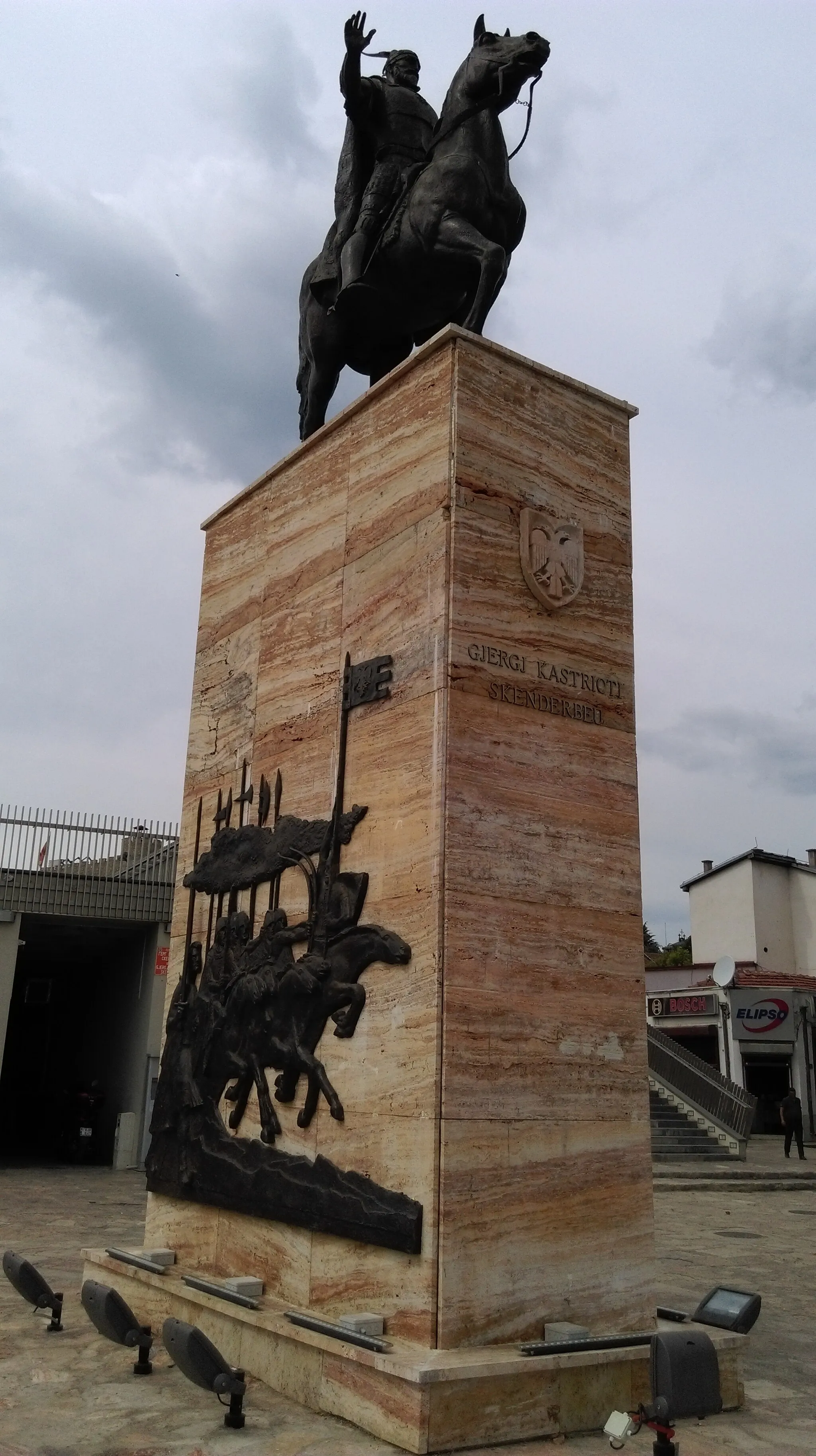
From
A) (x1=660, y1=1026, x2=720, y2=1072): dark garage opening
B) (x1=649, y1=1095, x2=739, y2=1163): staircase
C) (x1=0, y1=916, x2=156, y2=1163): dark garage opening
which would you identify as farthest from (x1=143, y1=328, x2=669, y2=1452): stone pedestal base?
(x1=660, y1=1026, x2=720, y2=1072): dark garage opening

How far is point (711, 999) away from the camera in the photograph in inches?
1195

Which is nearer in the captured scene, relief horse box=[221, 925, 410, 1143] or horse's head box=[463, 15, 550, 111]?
relief horse box=[221, 925, 410, 1143]

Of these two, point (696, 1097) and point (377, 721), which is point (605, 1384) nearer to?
point (377, 721)

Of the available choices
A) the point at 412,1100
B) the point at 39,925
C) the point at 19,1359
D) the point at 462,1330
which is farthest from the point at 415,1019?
the point at 39,925

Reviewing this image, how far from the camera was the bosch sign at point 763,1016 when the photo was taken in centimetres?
2938

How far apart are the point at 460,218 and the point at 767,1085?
2748cm

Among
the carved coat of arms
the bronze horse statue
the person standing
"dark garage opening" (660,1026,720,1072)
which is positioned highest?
the bronze horse statue

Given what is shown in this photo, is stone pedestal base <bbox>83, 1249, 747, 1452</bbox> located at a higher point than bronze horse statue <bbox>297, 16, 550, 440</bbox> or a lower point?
lower

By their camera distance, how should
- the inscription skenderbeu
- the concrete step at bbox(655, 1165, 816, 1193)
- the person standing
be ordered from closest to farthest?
the inscription skenderbeu, the concrete step at bbox(655, 1165, 816, 1193), the person standing

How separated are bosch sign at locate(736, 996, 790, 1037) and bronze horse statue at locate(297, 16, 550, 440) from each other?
24.7 metres

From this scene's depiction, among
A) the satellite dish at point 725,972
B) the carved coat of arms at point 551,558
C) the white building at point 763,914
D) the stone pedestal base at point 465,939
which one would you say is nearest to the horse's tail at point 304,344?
the stone pedestal base at point 465,939

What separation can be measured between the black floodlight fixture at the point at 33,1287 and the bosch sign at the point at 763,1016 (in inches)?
973

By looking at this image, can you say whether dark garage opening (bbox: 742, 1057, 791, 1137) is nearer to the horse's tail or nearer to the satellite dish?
the satellite dish

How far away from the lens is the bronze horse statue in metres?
7.18
